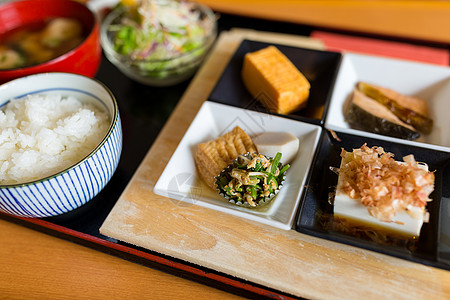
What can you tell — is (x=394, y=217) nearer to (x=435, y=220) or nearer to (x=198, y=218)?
(x=435, y=220)

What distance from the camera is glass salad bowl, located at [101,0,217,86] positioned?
1.97 meters

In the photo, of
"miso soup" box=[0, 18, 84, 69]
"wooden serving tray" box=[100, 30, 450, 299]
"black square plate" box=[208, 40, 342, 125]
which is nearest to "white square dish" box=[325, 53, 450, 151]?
"black square plate" box=[208, 40, 342, 125]

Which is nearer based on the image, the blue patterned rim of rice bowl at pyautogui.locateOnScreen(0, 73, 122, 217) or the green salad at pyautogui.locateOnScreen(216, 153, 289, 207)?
the blue patterned rim of rice bowl at pyautogui.locateOnScreen(0, 73, 122, 217)

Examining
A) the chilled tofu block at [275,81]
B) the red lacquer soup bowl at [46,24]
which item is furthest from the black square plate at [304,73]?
the red lacquer soup bowl at [46,24]

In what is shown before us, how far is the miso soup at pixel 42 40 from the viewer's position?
6.65 ft

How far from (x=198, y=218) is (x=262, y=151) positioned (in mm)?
386

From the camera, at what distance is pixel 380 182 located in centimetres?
126

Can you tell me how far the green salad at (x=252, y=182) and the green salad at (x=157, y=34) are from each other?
0.83 metres

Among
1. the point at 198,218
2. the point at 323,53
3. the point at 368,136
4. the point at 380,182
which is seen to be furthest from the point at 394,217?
the point at 323,53

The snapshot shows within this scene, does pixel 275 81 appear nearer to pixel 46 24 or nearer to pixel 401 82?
pixel 401 82

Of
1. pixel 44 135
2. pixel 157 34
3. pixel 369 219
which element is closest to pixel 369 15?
pixel 157 34

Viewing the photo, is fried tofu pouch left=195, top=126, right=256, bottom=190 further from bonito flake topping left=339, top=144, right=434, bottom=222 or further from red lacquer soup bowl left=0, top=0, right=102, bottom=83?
red lacquer soup bowl left=0, top=0, right=102, bottom=83

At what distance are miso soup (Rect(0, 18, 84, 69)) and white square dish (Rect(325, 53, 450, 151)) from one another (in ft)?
4.68

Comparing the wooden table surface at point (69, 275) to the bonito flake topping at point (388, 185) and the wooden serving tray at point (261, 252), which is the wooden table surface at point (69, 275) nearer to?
the wooden serving tray at point (261, 252)
